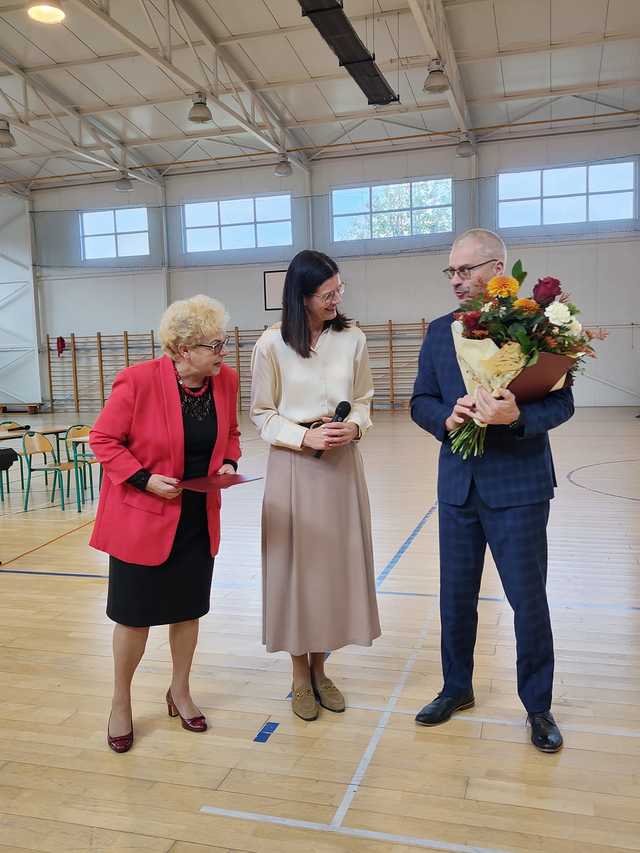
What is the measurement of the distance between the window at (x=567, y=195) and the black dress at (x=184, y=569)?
14909mm

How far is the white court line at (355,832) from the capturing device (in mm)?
1948

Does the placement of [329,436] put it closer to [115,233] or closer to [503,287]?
[503,287]

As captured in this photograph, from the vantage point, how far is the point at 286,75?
13.0m

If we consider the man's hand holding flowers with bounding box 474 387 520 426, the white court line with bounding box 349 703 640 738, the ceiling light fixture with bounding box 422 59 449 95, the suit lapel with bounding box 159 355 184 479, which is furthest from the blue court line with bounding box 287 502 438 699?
the ceiling light fixture with bounding box 422 59 449 95

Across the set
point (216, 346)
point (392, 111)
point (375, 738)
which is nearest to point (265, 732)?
point (375, 738)

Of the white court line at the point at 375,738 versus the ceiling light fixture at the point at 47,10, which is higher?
the ceiling light fixture at the point at 47,10

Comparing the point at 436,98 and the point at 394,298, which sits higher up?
the point at 436,98

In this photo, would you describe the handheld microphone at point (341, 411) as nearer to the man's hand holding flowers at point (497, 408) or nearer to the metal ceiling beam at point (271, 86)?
the man's hand holding flowers at point (497, 408)

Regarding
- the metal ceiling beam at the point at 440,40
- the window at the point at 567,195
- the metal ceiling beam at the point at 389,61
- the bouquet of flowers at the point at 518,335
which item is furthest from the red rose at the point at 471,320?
the window at the point at 567,195

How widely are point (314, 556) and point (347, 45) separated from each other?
8776 mm

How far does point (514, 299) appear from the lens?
2.16 metres

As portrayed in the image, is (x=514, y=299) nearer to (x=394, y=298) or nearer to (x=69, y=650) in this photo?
(x=69, y=650)

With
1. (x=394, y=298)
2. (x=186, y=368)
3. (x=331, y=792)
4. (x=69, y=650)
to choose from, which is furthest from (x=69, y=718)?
(x=394, y=298)

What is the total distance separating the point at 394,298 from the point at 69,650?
14485mm
